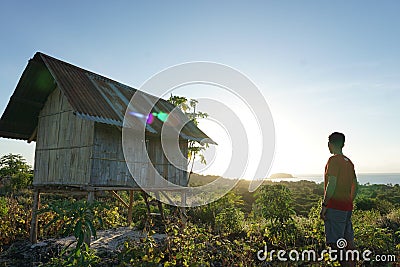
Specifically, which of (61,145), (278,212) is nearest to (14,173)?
(61,145)

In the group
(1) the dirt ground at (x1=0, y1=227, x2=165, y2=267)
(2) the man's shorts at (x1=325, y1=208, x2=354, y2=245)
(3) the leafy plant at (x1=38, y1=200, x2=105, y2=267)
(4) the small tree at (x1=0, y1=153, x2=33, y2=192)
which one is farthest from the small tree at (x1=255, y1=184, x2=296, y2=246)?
(4) the small tree at (x1=0, y1=153, x2=33, y2=192)

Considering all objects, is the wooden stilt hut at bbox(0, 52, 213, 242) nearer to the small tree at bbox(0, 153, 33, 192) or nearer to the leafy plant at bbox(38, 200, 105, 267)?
the leafy plant at bbox(38, 200, 105, 267)

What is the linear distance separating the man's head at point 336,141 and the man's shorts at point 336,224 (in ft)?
3.33

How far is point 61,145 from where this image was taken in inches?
403

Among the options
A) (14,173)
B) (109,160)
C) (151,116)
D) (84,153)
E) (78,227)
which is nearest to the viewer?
(78,227)

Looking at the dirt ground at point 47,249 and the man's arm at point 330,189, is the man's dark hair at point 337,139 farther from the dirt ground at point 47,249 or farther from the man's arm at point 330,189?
the dirt ground at point 47,249

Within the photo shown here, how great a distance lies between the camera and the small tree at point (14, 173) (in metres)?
19.0

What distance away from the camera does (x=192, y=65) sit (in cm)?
1140

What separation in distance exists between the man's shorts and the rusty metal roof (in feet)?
19.8

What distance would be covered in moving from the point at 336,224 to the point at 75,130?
7.45m

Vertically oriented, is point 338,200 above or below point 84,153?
below

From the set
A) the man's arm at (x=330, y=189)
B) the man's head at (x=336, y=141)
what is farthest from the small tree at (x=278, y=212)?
the man's head at (x=336, y=141)

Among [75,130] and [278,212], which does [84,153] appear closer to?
[75,130]

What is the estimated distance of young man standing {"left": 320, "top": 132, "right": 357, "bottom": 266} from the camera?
5344 millimetres
